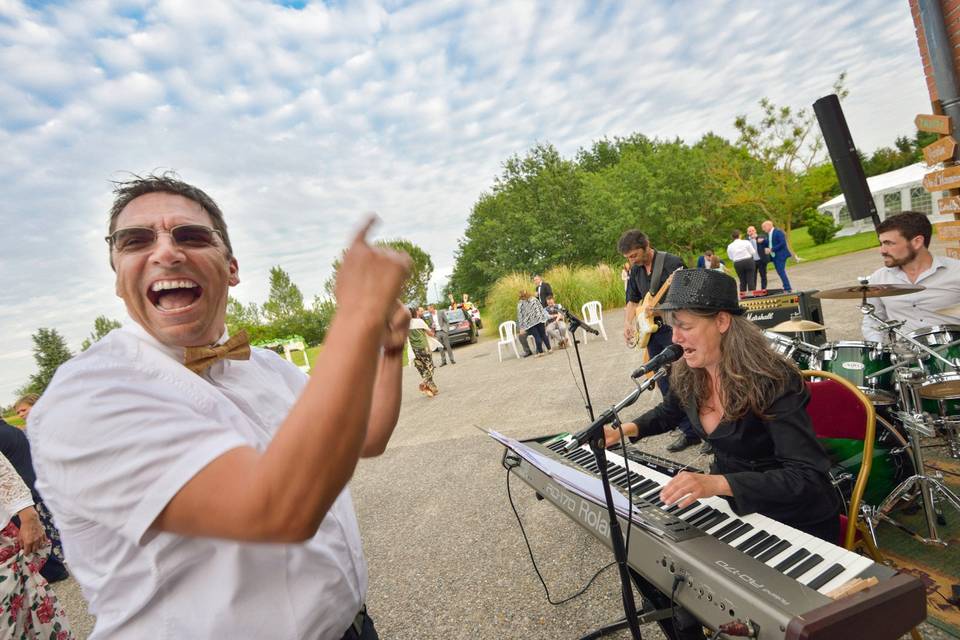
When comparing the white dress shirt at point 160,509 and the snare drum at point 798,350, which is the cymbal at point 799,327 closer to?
the snare drum at point 798,350

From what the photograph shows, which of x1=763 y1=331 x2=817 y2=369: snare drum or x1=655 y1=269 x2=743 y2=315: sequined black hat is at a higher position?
x1=655 y1=269 x2=743 y2=315: sequined black hat

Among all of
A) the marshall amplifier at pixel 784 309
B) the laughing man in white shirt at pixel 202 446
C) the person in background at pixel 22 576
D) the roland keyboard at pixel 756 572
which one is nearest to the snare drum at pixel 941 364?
the marshall amplifier at pixel 784 309

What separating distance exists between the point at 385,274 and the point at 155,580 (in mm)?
850

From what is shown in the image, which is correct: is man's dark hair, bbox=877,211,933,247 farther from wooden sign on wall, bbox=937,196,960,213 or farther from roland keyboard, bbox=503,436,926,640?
roland keyboard, bbox=503,436,926,640

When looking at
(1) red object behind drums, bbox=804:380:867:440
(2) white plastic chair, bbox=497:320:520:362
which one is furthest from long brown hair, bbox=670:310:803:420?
(2) white plastic chair, bbox=497:320:520:362

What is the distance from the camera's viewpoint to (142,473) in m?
0.85

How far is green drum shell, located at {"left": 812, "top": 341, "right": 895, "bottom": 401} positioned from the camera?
3350 millimetres

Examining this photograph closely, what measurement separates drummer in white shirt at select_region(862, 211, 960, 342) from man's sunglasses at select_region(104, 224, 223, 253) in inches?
188

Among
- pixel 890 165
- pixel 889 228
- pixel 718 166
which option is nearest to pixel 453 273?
pixel 718 166

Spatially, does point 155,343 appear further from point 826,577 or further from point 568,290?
point 568,290

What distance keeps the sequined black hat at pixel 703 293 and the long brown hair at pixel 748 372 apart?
67mm

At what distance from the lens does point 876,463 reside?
9.36ft

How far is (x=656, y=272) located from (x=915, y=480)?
3237 millimetres

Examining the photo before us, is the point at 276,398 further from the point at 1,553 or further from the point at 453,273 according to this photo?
the point at 453,273
